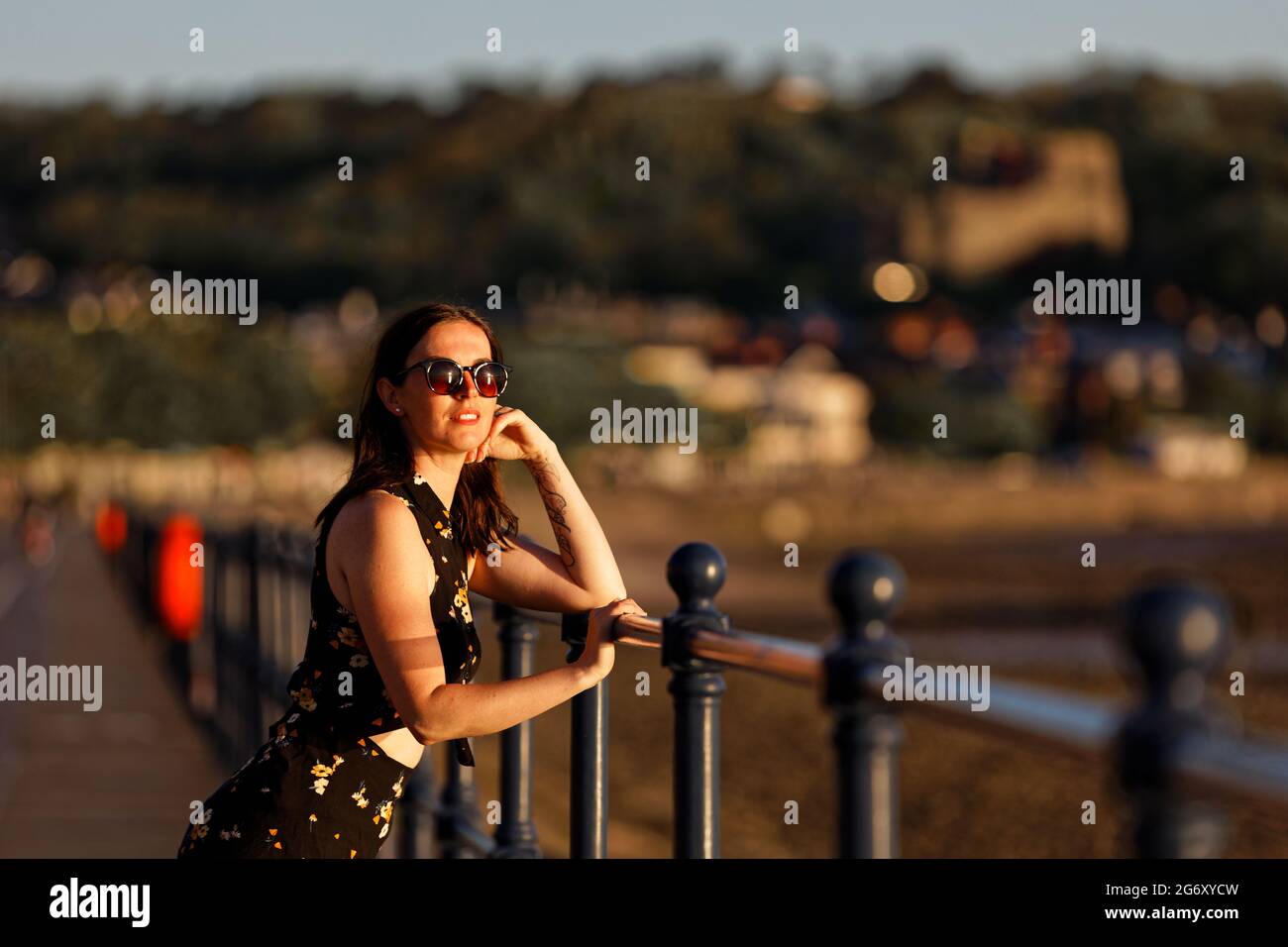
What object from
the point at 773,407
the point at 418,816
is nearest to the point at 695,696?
the point at 418,816

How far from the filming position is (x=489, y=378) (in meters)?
3.39

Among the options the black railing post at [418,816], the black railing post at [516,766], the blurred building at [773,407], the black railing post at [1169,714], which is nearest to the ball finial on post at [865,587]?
the black railing post at [1169,714]

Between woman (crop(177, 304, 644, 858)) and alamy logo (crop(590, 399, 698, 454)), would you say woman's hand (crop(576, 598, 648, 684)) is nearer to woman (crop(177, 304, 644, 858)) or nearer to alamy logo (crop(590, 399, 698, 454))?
woman (crop(177, 304, 644, 858))

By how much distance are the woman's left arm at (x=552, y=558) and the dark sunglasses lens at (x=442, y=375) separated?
309mm

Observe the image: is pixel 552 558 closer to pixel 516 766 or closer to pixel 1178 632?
pixel 516 766

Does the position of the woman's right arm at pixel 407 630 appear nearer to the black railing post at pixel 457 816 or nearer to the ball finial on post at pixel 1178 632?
the ball finial on post at pixel 1178 632

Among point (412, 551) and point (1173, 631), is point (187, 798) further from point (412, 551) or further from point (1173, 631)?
point (1173, 631)

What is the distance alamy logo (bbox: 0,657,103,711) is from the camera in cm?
1305

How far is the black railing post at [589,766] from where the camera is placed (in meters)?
3.99

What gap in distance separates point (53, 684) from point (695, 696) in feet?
36.4

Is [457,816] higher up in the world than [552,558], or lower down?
lower down

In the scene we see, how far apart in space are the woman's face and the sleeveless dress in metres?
0.09

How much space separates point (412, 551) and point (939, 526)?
4853 inches
